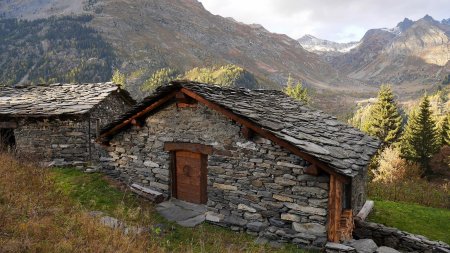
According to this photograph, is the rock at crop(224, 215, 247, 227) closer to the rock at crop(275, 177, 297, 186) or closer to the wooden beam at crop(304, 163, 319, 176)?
the rock at crop(275, 177, 297, 186)

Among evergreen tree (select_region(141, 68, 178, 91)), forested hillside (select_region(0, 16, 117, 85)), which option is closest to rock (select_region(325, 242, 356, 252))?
evergreen tree (select_region(141, 68, 178, 91))

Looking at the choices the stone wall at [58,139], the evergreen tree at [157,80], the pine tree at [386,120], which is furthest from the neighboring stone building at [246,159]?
the evergreen tree at [157,80]

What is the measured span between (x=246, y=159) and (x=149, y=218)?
2818 mm

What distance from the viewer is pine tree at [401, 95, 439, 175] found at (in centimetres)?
2939

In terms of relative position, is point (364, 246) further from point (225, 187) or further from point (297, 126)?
point (225, 187)

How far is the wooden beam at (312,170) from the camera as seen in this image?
7.14 m

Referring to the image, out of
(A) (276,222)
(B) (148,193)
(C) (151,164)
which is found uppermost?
(C) (151,164)

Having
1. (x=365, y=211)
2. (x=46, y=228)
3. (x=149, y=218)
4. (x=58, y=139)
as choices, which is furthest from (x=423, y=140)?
(x=46, y=228)

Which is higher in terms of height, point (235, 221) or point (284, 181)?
point (284, 181)

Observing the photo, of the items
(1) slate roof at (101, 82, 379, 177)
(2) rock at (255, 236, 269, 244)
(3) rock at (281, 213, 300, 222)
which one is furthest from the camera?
(2) rock at (255, 236, 269, 244)

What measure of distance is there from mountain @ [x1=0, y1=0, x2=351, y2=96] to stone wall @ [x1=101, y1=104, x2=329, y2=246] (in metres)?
79.0

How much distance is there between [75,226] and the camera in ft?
18.5

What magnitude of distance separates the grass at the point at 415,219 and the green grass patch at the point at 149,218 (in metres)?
5.37

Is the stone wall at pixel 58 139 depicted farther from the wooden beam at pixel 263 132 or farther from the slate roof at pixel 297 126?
the wooden beam at pixel 263 132
